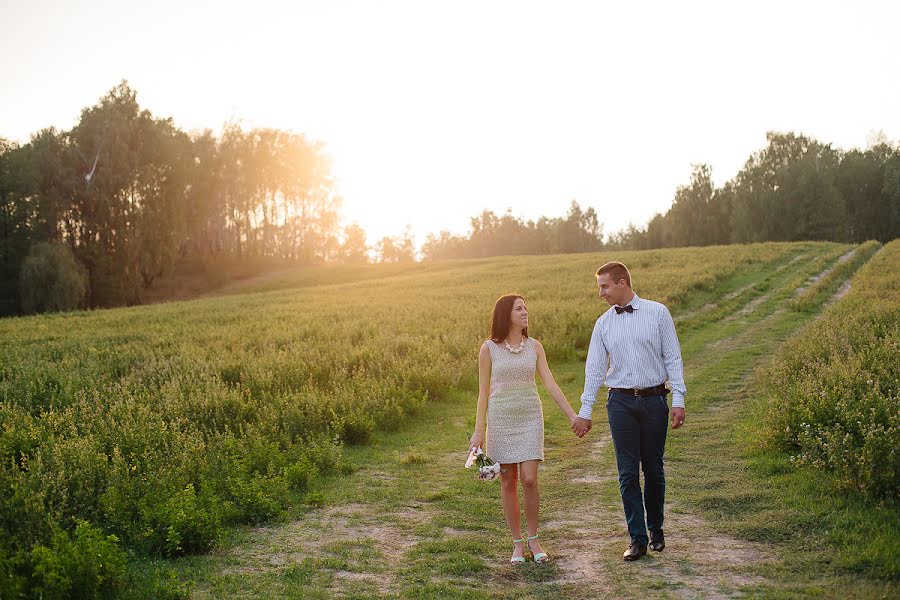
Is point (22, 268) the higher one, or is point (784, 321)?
point (22, 268)

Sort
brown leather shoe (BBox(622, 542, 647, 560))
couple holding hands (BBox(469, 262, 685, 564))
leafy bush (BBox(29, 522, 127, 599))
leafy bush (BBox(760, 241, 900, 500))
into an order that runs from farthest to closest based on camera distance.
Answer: leafy bush (BBox(760, 241, 900, 500)), couple holding hands (BBox(469, 262, 685, 564)), brown leather shoe (BBox(622, 542, 647, 560)), leafy bush (BBox(29, 522, 127, 599))

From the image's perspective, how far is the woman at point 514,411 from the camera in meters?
6.46

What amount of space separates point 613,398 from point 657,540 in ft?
4.45

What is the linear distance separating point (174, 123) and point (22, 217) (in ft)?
53.2

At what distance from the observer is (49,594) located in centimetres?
528

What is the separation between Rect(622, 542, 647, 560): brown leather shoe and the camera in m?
6.23

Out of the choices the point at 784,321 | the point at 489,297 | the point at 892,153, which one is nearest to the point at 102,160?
A: the point at 489,297

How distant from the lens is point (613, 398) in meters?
6.50

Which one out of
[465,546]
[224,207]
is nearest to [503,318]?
[465,546]

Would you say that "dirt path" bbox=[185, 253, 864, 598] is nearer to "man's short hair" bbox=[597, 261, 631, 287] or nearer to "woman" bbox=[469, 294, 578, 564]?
"woman" bbox=[469, 294, 578, 564]

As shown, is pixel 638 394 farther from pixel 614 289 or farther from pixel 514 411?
pixel 514 411

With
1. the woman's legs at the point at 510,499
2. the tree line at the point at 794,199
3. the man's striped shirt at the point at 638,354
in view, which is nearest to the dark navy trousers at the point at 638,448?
the man's striped shirt at the point at 638,354

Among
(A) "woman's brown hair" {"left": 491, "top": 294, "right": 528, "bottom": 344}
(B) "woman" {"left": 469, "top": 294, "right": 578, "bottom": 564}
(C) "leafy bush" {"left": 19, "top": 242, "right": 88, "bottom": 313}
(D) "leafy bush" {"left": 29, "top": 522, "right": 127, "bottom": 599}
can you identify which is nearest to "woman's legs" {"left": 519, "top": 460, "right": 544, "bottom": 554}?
(B) "woman" {"left": 469, "top": 294, "right": 578, "bottom": 564}

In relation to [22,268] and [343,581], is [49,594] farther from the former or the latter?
[22,268]
